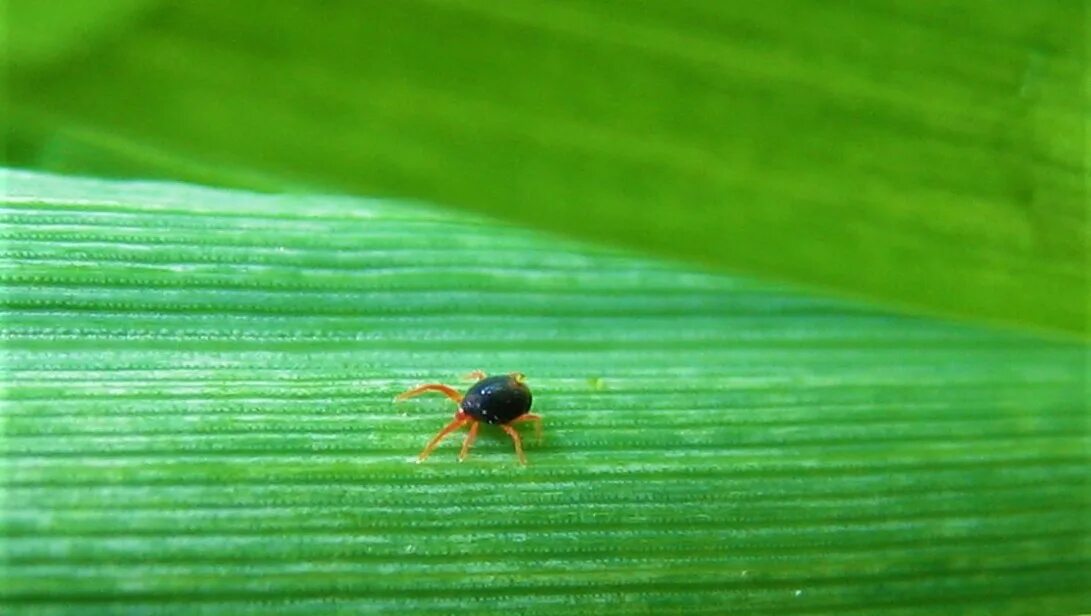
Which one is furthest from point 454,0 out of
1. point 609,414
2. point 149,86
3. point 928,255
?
point 928,255

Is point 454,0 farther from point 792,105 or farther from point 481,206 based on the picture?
point 792,105

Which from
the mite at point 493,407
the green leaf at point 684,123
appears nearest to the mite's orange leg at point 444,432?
the mite at point 493,407

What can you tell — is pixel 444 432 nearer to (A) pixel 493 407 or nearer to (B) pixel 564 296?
(A) pixel 493 407

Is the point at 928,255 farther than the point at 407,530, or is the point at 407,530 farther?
the point at 928,255

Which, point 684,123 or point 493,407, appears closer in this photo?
point 493,407

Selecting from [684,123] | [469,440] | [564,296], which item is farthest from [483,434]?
[684,123]

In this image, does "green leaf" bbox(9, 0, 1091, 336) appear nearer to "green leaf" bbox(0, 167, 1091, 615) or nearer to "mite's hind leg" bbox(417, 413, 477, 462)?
"green leaf" bbox(0, 167, 1091, 615)
